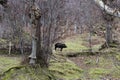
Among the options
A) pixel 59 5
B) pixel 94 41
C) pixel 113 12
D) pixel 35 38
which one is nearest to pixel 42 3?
pixel 59 5

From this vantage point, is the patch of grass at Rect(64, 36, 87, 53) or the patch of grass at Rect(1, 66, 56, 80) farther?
the patch of grass at Rect(64, 36, 87, 53)

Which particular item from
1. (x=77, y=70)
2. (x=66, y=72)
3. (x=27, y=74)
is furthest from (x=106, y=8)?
(x=77, y=70)

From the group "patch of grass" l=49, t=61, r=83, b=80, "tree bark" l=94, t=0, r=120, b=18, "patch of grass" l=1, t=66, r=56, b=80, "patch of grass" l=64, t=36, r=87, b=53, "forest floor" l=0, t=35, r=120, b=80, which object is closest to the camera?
"tree bark" l=94, t=0, r=120, b=18

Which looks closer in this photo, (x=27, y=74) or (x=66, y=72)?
(x=27, y=74)

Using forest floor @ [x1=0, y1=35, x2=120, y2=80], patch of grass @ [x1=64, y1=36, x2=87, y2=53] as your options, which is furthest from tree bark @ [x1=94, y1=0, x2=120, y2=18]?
patch of grass @ [x1=64, y1=36, x2=87, y2=53]

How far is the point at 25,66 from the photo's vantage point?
408 inches

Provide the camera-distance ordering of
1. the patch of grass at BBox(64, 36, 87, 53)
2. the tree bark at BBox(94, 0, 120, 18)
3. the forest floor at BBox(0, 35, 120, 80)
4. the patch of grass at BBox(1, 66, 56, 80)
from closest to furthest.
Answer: the tree bark at BBox(94, 0, 120, 18), the patch of grass at BBox(1, 66, 56, 80), the forest floor at BBox(0, 35, 120, 80), the patch of grass at BBox(64, 36, 87, 53)

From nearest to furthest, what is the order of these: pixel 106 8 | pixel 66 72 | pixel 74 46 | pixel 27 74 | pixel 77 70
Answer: pixel 106 8 < pixel 27 74 < pixel 66 72 < pixel 77 70 < pixel 74 46

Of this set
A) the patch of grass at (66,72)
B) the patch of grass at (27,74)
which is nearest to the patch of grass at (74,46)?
the patch of grass at (66,72)

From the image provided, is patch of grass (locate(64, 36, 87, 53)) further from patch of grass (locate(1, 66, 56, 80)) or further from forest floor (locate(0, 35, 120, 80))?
patch of grass (locate(1, 66, 56, 80))

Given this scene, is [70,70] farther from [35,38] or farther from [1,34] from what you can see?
[1,34]

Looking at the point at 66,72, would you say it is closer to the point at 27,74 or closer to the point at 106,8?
the point at 27,74

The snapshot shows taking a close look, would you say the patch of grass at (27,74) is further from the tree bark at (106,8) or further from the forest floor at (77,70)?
the tree bark at (106,8)

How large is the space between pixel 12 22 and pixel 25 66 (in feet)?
33.9
